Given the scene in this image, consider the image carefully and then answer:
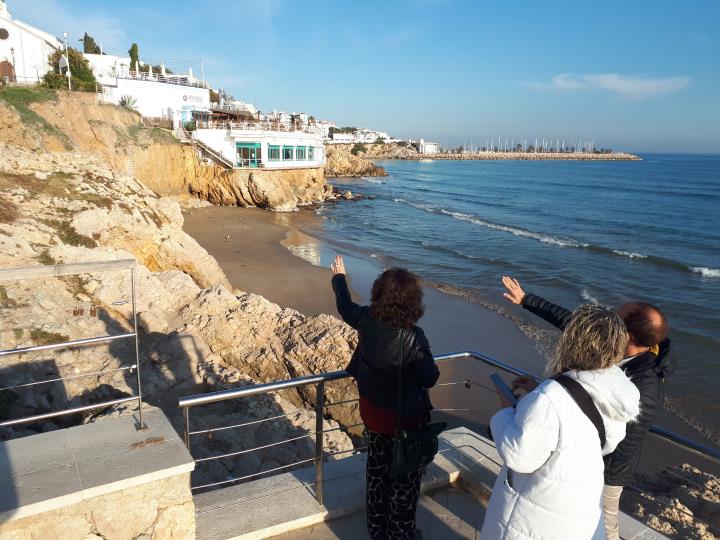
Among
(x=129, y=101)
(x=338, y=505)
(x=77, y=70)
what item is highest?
(x=77, y=70)

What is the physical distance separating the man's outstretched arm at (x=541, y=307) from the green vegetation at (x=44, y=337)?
561cm

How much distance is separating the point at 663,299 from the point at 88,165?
18537 millimetres

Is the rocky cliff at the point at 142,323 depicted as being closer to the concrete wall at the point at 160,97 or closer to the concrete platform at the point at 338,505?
the concrete platform at the point at 338,505

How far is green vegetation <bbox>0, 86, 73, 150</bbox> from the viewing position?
60.3 ft

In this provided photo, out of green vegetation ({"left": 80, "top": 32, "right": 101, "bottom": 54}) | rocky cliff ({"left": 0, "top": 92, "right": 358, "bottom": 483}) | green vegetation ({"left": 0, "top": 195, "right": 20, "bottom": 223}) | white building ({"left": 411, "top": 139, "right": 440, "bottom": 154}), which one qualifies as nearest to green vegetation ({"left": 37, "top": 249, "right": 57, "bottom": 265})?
rocky cliff ({"left": 0, "top": 92, "right": 358, "bottom": 483})

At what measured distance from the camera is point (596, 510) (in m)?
2.25

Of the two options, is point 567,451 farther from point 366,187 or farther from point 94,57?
point 366,187

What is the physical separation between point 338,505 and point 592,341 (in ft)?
7.54

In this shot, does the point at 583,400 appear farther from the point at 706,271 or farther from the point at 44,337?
the point at 706,271

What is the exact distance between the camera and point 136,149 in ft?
86.8

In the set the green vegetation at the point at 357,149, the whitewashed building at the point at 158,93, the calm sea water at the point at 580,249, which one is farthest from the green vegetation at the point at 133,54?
the green vegetation at the point at 357,149

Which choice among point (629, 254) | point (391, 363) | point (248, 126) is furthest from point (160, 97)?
point (391, 363)

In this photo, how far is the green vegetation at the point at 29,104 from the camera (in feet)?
60.3

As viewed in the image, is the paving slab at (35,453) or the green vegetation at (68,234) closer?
the paving slab at (35,453)
